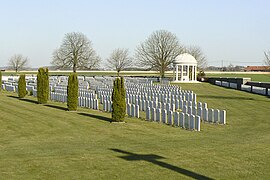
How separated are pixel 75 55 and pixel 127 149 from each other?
7498 centimetres

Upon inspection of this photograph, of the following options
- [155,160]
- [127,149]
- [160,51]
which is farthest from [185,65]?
[155,160]

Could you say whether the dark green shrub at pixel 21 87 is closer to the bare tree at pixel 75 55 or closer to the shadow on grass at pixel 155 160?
A: the shadow on grass at pixel 155 160

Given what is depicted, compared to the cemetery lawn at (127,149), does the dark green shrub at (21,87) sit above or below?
above

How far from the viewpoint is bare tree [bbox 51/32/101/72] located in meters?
84.2

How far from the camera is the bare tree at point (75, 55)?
84250 millimetres

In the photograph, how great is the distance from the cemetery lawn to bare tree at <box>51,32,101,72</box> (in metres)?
67.0

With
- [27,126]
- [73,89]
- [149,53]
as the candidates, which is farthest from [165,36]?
[27,126]

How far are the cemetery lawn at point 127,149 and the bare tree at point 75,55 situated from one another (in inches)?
2636

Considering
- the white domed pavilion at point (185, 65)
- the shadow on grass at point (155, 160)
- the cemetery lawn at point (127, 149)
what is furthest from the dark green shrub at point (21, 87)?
the white domed pavilion at point (185, 65)

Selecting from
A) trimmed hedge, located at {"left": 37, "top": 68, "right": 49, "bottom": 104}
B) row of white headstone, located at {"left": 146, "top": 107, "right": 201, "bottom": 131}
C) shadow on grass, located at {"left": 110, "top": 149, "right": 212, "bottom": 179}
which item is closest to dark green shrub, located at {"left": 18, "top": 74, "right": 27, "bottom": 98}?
trimmed hedge, located at {"left": 37, "top": 68, "right": 49, "bottom": 104}

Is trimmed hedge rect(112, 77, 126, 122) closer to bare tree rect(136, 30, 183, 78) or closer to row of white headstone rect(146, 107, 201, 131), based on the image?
row of white headstone rect(146, 107, 201, 131)

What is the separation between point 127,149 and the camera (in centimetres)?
1105

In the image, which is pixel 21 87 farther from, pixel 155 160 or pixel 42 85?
pixel 155 160

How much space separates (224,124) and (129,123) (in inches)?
158
